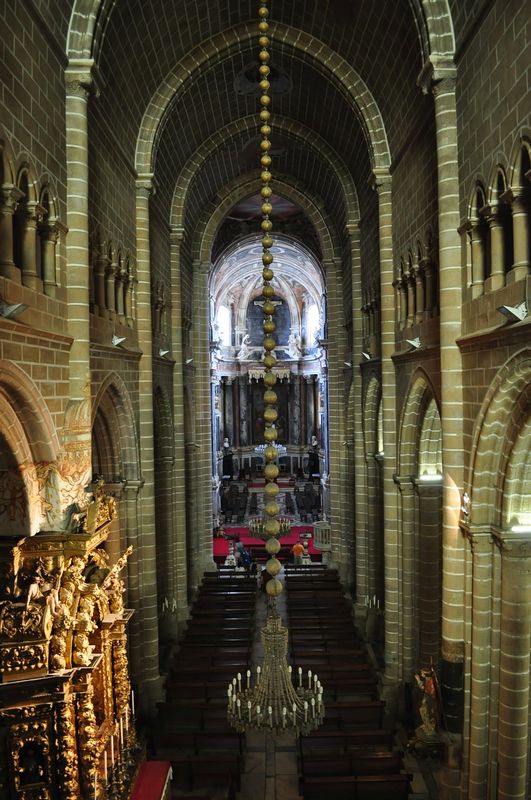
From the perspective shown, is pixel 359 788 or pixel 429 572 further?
pixel 429 572

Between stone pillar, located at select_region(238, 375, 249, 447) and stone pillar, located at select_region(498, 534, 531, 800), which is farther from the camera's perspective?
stone pillar, located at select_region(238, 375, 249, 447)

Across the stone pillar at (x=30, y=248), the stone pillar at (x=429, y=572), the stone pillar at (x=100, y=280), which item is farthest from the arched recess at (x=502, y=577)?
the stone pillar at (x=100, y=280)

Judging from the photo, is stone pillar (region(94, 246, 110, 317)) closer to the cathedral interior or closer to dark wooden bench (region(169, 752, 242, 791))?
the cathedral interior

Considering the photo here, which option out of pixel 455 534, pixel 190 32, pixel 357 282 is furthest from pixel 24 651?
pixel 357 282

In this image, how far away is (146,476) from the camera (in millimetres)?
14555

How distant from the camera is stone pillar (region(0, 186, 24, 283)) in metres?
7.86

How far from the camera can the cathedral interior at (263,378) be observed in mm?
7902

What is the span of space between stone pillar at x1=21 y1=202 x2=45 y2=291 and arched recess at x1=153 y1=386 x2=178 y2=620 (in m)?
9.45

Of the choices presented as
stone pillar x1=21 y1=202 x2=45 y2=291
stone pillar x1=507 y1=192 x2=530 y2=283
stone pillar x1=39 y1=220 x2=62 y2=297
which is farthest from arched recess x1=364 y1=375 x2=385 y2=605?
stone pillar x1=21 y1=202 x2=45 y2=291

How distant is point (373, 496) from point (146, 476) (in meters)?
7.17

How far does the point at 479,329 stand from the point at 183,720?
976 centimetres

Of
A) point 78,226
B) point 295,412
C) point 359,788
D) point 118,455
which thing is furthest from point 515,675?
point 295,412

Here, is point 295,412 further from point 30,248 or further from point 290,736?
point 30,248

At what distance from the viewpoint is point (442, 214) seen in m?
10.2
